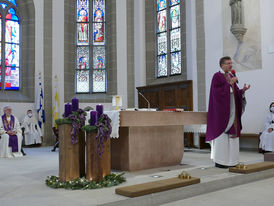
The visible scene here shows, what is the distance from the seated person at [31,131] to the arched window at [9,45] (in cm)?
163

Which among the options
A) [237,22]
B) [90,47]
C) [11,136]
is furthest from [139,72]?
[11,136]

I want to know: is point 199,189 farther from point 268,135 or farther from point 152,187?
point 268,135

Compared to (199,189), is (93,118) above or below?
above

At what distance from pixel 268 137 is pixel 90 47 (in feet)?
25.4

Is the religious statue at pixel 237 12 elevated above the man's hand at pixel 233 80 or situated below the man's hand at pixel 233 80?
above

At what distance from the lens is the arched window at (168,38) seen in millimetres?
11688

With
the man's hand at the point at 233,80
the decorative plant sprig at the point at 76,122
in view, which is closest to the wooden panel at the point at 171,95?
the man's hand at the point at 233,80

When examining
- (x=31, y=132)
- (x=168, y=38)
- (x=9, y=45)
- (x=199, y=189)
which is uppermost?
(x=168, y=38)

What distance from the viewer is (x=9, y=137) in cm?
834

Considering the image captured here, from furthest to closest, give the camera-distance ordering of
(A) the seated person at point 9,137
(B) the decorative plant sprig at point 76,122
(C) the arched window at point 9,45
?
(C) the arched window at point 9,45, (A) the seated person at point 9,137, (B) the decorative plant sprig at point 76,122

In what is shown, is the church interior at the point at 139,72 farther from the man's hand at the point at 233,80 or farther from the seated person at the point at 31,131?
the man's hand at the point at 233,80

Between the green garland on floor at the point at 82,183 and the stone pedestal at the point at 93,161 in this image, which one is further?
the stone pedestal at the point at 93,161

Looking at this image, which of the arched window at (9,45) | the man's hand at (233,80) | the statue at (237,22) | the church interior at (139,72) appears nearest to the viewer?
the man's hand at (233,80)

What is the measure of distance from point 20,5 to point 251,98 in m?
8.80
